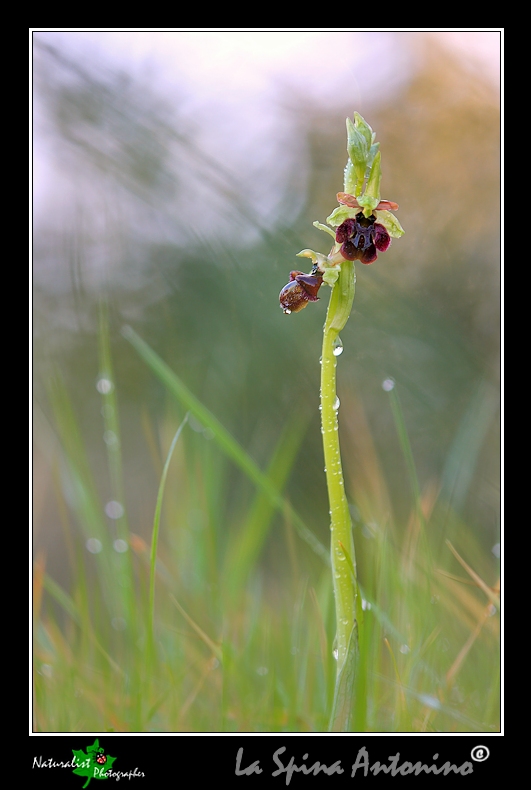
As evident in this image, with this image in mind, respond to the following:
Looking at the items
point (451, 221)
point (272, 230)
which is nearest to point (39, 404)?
point (272, 230)

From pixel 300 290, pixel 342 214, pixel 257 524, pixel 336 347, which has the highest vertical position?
pixel 342 214

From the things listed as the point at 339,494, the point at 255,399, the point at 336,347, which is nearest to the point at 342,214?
the point at 336,347

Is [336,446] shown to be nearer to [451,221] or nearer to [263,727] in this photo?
[263,727]

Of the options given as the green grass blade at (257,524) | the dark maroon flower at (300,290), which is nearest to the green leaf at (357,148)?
the dark maroon flower at (300,290)

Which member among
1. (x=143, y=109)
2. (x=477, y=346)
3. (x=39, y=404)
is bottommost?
(x=39, y=404)

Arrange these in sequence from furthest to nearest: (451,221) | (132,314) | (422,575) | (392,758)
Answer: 1. (132,314)
2. (451,221)
3. (422,575)
4. (392,758)

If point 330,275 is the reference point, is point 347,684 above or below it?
below

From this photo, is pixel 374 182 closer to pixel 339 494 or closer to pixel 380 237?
pixel 380 237
